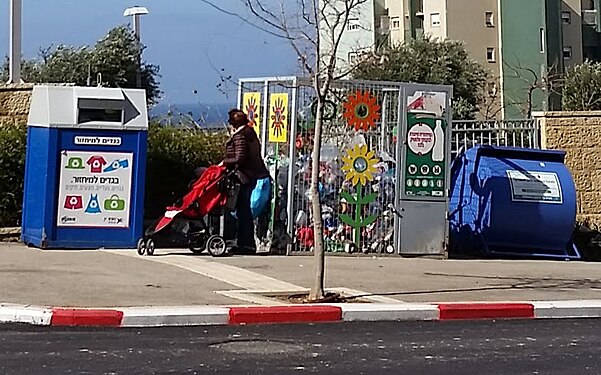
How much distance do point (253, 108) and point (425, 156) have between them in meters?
2.46

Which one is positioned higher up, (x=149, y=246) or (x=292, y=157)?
(x=292, y=157)

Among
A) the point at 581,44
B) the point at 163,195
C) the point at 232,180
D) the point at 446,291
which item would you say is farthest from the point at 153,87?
the point at 581,44

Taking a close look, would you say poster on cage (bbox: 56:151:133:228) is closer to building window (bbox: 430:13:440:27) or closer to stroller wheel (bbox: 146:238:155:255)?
stroller wheel (bbox: 146:238:155:255)

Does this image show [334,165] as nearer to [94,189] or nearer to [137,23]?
[94,189]

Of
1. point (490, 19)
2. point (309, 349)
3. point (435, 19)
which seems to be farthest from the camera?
point (490, 19)

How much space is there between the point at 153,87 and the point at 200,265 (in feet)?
65.5

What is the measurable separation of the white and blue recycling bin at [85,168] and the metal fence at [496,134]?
592 cm

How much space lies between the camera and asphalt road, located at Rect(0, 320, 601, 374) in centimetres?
767

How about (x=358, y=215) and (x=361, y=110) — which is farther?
(x=358, y=215)

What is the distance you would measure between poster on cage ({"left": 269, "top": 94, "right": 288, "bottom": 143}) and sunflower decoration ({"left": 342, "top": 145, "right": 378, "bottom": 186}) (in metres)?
0.90

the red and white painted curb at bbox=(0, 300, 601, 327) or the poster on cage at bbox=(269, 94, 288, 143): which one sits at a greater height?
the poster on cage at bbox=(269, 94, 288, 143)

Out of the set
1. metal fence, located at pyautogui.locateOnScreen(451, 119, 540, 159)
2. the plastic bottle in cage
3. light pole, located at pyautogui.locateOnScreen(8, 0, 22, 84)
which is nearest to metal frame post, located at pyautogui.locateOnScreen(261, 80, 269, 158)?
the plastic bottle in cage

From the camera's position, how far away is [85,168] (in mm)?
13883

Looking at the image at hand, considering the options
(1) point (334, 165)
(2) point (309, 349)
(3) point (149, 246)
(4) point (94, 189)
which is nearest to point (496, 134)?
(1) point (334, 165)
